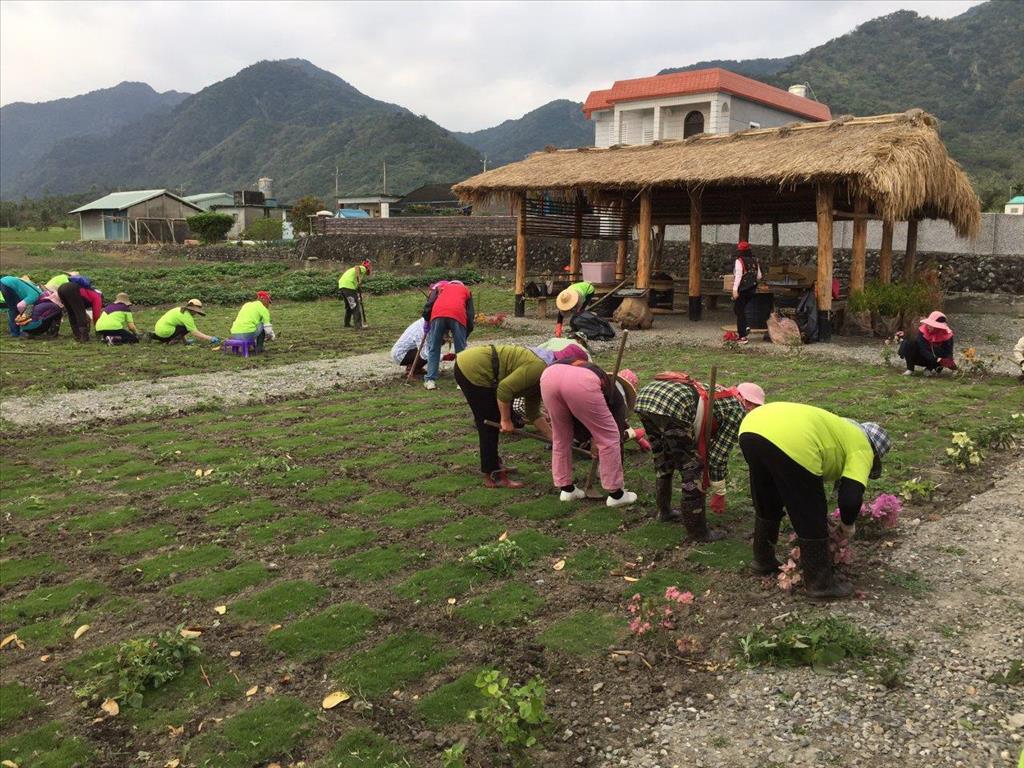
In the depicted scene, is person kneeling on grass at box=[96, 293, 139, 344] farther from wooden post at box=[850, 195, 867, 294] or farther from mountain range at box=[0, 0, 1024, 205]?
mountain range at box=[0, 0, 1024, 205]

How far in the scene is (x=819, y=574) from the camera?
4.64m

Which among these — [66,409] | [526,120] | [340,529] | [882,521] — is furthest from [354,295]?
[526,120]

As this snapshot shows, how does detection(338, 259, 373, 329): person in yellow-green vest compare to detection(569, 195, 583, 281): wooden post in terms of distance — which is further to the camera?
detection(569, 195, 583, 281): wooden post

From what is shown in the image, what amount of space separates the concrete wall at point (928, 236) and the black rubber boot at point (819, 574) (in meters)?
16.6

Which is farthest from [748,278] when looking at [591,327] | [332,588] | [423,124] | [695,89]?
[423,124]

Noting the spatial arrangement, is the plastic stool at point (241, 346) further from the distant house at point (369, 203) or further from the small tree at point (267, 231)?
the distant house at point (369, 203)

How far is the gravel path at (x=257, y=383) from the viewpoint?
9711mm

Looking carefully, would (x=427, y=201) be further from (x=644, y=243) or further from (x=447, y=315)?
(x=447, y=315)

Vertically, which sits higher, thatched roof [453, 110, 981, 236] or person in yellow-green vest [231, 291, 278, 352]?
thatched roof [453, 110, 981, 236]

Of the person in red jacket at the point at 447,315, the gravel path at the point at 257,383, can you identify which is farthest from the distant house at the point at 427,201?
the person in red jacket at the point at 447,315

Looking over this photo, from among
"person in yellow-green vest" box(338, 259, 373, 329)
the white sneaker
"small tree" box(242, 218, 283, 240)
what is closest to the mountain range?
"person in yellow-green vest" box(338, 259, 373, 329)

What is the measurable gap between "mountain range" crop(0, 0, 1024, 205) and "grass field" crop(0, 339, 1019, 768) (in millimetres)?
31569

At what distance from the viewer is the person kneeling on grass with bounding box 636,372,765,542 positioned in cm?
524

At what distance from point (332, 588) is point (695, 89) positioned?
34.9 metres
